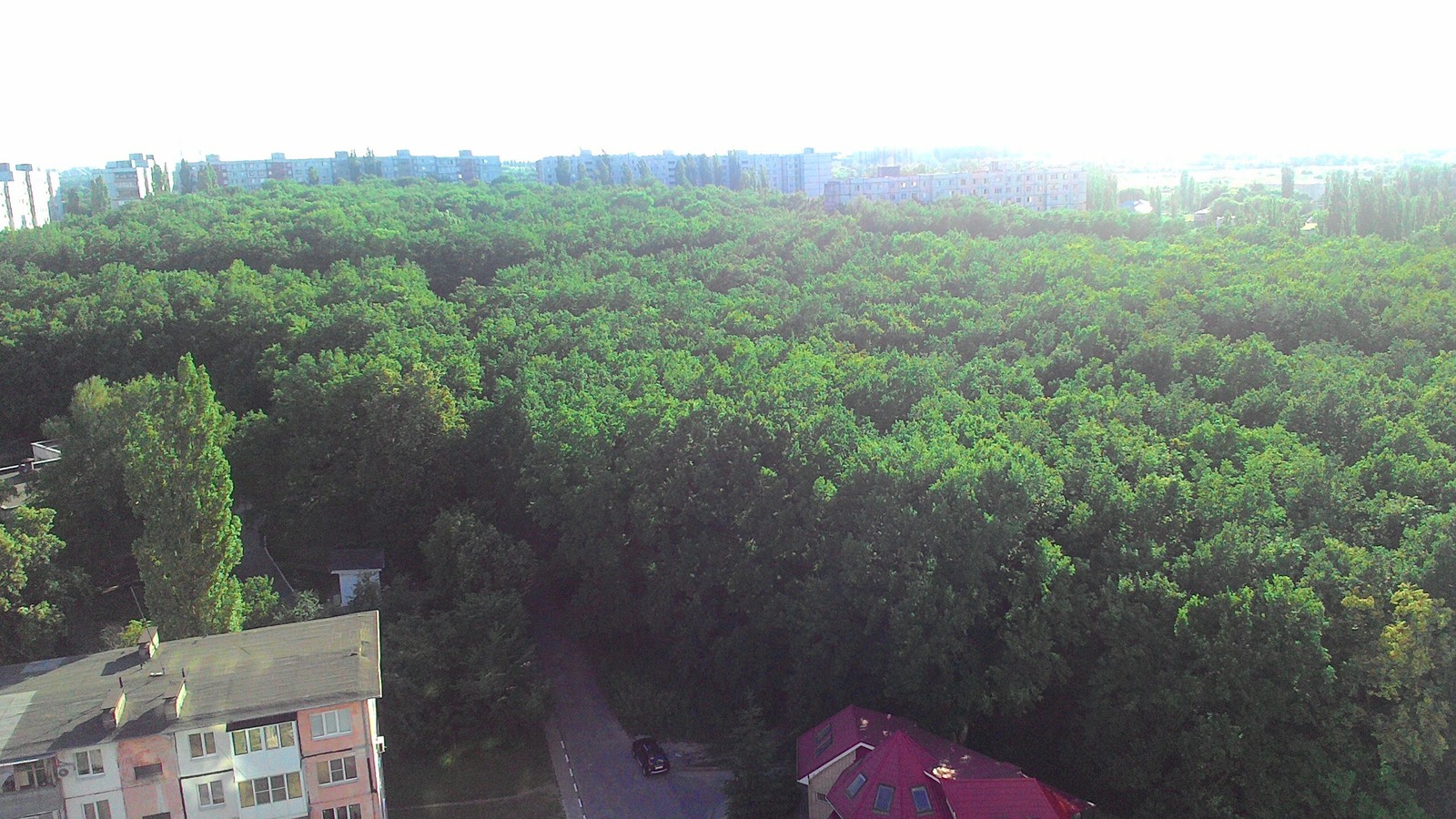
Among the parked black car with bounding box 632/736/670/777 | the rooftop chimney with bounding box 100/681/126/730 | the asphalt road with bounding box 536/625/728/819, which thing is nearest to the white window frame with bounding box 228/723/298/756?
the rooftop chimney with bounding box 100/681/126/730

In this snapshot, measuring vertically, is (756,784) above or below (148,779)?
below

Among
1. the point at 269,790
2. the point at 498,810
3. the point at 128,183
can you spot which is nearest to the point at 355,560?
the point at 498,810

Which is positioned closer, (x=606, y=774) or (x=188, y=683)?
(x=188, y=683)

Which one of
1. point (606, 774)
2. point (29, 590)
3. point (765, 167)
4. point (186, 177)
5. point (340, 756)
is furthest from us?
point (765, 167)

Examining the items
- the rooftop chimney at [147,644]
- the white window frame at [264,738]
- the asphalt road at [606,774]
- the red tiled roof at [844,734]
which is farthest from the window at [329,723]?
the red tiled roof at [844,734]

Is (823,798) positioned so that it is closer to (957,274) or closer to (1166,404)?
(1166,404)

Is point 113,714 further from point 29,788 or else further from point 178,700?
point 29,788
